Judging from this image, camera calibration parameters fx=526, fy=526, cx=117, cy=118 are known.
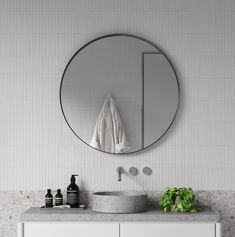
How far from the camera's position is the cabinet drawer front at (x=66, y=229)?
2947mm

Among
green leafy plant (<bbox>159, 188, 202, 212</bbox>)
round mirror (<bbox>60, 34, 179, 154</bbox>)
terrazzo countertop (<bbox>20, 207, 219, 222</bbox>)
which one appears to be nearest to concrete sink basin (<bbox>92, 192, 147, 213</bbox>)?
terrazzo countertop (<bbox>20, 207, 219, 222</bbox>)

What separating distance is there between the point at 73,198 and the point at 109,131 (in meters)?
0.47

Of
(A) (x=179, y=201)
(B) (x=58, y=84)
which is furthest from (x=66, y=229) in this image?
(B) (x=58, y=84)

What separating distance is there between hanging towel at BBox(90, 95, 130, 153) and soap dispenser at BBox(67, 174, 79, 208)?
Result: 28 cm

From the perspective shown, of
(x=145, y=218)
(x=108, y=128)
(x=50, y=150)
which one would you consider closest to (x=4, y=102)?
(x=50, y=150)

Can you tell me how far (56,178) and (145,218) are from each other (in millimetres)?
686

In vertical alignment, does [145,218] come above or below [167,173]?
below

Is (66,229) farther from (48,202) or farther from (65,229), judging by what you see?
(48,202)

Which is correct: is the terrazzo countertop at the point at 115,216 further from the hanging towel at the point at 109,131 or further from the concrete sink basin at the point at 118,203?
the hanging towel at the point at 109,131

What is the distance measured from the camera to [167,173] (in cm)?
331

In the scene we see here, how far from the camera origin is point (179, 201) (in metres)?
3.07

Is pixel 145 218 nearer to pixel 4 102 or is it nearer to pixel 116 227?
pixel 116 227

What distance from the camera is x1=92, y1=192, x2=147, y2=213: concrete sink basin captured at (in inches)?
117

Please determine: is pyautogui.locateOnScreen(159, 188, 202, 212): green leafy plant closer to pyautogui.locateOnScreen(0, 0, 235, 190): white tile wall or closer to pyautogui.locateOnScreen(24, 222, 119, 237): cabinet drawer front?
pyautogui.locateOnScreen(0, 0, 235, 190): white tile wall
